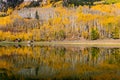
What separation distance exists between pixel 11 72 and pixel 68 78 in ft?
43.0

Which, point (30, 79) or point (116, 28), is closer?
point (30, 79)

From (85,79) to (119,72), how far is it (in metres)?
8.48

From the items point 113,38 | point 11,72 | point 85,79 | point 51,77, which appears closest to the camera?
point 85,79

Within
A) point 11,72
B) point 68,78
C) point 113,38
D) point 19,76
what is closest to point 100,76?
point 68,78

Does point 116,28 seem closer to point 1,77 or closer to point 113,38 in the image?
point 113,38

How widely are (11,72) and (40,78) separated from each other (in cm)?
951

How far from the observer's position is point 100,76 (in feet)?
168

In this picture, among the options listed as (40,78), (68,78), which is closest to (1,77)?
(40,78)

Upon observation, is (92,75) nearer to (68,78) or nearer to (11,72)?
(68,78)

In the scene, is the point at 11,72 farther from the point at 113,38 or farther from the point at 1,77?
the point at 113,38

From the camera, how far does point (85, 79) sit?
159 feet

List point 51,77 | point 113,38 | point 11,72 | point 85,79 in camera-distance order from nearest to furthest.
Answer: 1. point 85,79
2. point 51,77
3. point 11,72
4. point 113,38

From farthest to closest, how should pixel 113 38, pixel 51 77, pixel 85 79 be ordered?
pixel 113 38 → pixel 51 77 → pixel 85 79

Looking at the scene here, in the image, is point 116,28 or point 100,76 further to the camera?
point 116,28
